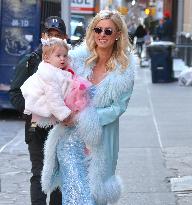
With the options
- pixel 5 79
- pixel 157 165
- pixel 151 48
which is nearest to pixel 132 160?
pixel 157 165

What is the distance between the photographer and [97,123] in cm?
490

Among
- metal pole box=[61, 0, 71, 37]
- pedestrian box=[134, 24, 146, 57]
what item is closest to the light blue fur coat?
metal pole box=[61, 0, 71, 37]

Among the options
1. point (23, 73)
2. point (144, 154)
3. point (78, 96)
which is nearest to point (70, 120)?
point (78, 96)

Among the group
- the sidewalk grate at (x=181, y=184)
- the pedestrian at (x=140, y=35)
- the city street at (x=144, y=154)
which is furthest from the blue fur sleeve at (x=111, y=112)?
the pedestrian at (x=140, y=35)

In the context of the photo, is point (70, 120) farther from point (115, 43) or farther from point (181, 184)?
point (181, 184)

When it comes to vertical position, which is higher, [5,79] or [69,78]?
[69,78]

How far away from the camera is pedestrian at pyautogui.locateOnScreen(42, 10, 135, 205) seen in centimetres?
492

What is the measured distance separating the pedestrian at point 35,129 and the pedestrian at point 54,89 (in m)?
0.45

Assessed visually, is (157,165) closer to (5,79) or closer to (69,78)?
(69,78)

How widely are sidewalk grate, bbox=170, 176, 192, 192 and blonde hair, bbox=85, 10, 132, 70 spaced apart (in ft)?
9.95

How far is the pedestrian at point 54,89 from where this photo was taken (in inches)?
193

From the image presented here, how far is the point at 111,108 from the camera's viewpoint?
4926 millimetres

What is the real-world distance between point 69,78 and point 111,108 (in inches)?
14.4

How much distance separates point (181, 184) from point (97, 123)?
331 cm
